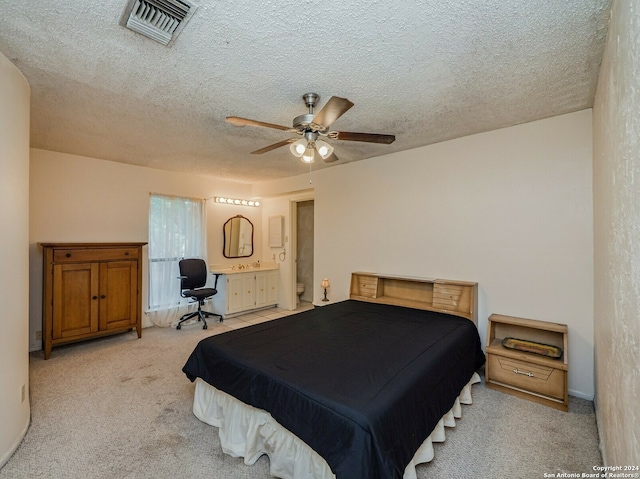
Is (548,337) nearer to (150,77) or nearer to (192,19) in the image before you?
(192,19)

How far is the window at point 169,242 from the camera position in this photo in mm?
4504

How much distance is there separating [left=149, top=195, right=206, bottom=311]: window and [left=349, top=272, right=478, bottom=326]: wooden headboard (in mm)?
2834

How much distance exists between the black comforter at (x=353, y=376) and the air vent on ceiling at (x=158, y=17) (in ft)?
6.43

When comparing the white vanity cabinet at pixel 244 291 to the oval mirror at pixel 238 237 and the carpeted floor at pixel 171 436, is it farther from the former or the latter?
the carpeted floor at pixel 171 436

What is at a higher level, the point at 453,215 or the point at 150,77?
the point at 150,77

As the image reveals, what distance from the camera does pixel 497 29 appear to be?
1.54 m

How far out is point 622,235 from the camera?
1251 millimetres

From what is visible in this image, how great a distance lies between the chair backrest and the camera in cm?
458

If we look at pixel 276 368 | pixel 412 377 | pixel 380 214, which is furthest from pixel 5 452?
pixel 380 214

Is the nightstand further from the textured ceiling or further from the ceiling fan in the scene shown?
the ceiling fan

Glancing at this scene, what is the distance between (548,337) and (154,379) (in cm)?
373

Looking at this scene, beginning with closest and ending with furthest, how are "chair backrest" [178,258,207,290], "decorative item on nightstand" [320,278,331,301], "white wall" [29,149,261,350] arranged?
"white wall" [29,149,261,350]
"decorative item on nightstand" [320,278,331,301]
"chair backrest" [178,258,207,290]

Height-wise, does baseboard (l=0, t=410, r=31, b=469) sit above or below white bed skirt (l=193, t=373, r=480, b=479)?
below

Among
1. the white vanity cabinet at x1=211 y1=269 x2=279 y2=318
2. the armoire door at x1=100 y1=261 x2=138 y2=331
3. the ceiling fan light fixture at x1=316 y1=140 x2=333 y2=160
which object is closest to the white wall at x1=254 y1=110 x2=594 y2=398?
the ceiling fan light fixture at x1=316 y1=140 x2=333 y2=160
